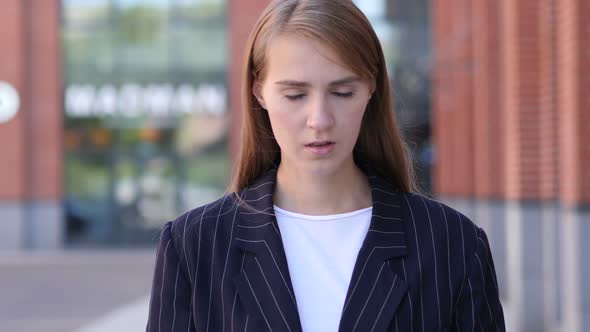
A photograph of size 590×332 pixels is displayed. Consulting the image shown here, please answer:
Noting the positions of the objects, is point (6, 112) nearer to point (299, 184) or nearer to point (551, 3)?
point (551, 3)

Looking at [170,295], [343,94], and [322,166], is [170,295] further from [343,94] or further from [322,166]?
[343,94]

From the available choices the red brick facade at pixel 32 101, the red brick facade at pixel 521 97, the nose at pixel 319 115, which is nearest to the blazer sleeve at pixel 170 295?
the nose at pixel 319 115

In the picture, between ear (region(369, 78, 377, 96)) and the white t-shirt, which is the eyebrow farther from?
the white t-shirt

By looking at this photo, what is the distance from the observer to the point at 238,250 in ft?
8.84

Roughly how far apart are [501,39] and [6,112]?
16401mm

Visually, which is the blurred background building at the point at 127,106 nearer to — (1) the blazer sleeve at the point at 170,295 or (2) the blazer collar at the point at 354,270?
(2) the blazer collar at the point at 354,270

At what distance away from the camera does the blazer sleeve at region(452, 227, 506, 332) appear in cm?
262

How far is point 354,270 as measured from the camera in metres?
2.62

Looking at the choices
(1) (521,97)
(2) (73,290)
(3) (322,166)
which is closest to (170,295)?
(3) (322,166)

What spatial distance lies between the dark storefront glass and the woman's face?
88.1 feet

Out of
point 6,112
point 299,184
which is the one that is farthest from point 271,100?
point 6,112

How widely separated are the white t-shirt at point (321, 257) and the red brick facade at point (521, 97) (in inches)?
253

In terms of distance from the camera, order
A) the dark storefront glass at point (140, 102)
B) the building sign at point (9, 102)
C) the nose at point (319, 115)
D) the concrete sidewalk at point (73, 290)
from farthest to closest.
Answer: the dark storefront glass at point (140, 102)
the building sign at point (9, 102)
the concrete sidewalk at point (73, 290)
the nose at point (319, 115)

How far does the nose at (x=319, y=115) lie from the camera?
8.21 feet
